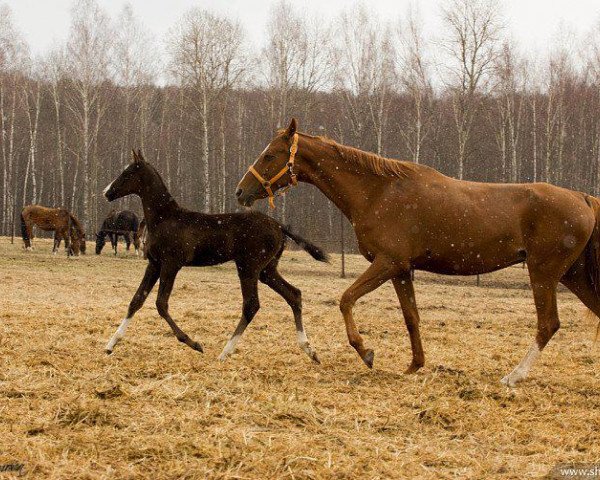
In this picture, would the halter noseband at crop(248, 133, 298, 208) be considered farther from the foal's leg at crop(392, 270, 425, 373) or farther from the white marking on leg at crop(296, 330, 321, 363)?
the white marking on leg at crop(296, 330, 321, 363)

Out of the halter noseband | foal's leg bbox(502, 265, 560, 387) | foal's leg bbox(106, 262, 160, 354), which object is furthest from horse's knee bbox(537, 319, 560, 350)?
foal's leg bbox(106, 262, 160, 354)

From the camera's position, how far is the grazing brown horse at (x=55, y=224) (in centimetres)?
2406

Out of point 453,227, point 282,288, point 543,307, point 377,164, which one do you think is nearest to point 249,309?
point 282,288

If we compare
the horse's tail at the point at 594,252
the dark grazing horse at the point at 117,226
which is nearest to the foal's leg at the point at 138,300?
the horse's tail at the point at 594,252

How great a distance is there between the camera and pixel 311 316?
34.0 ft

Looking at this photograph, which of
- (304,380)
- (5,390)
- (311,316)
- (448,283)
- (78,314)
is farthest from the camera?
(448,283)

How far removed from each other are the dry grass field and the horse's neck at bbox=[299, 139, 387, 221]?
61.1 inches

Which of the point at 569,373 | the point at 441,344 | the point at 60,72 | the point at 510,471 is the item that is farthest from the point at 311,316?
the point at 60,72

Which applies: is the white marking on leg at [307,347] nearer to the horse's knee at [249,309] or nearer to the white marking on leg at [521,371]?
the horse's knee at [249,309]

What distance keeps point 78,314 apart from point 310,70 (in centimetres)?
2619

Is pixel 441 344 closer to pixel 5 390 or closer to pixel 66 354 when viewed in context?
pixel 66 354

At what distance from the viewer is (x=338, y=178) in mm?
6250

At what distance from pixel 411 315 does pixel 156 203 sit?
3005mm

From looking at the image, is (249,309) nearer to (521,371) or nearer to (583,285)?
(521,371)
